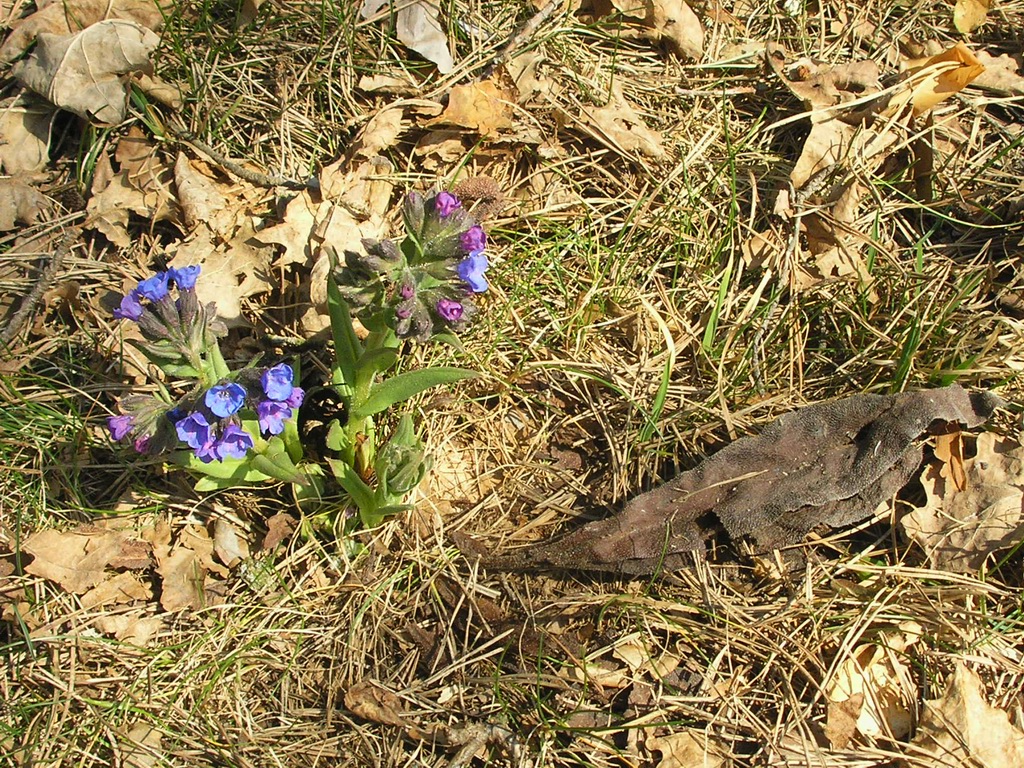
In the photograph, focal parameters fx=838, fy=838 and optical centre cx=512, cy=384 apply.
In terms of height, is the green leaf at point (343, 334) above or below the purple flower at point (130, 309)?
below

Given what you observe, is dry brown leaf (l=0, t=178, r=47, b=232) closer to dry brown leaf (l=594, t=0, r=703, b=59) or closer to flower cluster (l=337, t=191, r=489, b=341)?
flower cluster (l=337, t=191, r=489, b=341)

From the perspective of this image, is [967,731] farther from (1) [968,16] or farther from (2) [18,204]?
(2) [18,204]

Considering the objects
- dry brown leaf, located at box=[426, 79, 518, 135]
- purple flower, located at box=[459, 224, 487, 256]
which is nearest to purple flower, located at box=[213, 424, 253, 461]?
purple flower, located at box=[459, 224, 487, 256]

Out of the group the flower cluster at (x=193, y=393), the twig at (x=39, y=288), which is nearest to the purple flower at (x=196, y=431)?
the flower cluster at (x=193, y=393)

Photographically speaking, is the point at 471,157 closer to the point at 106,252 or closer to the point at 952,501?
the point at 106,252

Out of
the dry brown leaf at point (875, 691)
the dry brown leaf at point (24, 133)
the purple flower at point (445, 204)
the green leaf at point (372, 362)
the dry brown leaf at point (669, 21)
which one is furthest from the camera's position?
the dry brown leaf at point (669, 21)

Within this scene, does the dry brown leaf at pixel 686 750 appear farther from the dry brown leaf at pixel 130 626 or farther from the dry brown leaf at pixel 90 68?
the dry brown leaf at pixel 90 68
